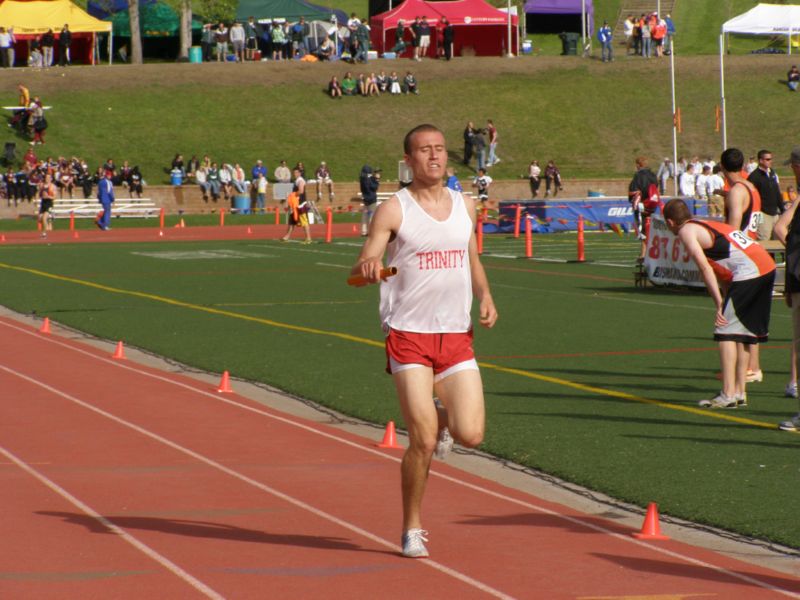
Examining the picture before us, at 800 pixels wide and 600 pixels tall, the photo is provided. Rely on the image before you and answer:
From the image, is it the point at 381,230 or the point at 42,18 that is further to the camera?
the point at 42,18

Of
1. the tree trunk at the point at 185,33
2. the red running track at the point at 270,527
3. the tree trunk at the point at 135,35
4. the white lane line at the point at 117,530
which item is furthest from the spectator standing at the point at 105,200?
the white lane line at the point at 117,530

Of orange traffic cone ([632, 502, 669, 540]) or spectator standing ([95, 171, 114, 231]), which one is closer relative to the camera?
orange traffic cone ([632, 502, 669, 540])

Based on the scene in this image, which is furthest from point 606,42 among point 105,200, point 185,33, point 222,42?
point 105,200

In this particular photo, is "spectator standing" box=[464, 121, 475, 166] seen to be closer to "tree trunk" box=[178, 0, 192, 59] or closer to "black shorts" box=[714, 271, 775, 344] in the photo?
"tree trunk" box=[178, 0, 192, 59]

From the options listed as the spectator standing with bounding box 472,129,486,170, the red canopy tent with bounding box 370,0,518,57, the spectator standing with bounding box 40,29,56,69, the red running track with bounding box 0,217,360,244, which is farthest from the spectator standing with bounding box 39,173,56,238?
the red canopy tent with bounding box 370,0,518,57

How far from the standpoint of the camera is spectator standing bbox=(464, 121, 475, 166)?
199ft

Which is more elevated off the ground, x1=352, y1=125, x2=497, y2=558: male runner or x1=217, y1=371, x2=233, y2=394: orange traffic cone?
x1=352, y1=125, x2=497, y2=558: male runner

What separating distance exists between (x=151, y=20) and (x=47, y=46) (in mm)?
9885

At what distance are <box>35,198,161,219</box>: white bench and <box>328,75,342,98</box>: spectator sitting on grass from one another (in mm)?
14166

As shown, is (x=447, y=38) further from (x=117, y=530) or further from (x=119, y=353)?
(x=117, y=530)

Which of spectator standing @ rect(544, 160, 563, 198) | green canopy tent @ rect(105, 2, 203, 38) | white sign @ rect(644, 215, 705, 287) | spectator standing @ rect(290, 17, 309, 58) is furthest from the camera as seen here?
green canopy tent @ rect(105, 2, 203, 38)

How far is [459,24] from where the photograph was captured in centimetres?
7288

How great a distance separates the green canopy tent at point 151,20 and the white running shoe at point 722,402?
64807mm

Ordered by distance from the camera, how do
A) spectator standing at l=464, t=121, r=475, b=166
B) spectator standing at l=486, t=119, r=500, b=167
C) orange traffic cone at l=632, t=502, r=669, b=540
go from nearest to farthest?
orange traffic cone at l=632, t=502, r=669, b=540 → spectator standing at l=464, t=121, r=475, b=166 → spectator standing at l=486, t=119, r=500, b=167
